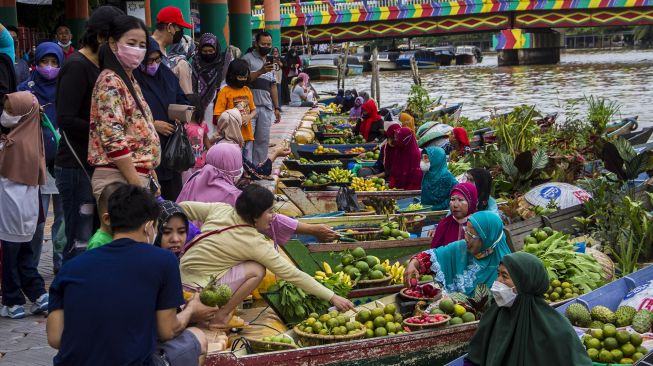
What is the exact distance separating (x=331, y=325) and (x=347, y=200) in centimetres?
326

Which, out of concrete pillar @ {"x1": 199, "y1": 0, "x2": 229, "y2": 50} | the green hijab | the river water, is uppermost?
concrete pillar @ {"x1": 199, "y1": 0, "x2": 229, "y2": 50}

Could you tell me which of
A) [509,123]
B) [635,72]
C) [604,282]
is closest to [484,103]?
[635,72]

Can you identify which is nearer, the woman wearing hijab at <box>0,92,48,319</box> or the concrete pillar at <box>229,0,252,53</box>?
the woman wearing hijab at <box>0,92,48,319</box>

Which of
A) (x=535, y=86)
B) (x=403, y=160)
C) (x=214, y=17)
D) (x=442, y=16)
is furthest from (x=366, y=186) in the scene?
(x=442, y=16)

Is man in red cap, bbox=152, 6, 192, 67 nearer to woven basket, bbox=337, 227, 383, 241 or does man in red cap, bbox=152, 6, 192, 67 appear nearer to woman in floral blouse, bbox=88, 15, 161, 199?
woman in floral blouse, bbox=88, 15, 161, 199

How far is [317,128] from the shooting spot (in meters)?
14.9

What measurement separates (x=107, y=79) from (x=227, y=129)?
9.65ft

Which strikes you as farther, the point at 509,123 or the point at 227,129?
the point at 509,123

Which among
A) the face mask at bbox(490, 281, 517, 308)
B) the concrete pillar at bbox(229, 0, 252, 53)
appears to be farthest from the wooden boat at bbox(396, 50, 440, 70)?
the face mask at bbox(490, 281, 517, 308)

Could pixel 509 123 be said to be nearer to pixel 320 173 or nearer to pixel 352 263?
pixel 320 173

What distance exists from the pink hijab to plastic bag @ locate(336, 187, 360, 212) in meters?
2.06

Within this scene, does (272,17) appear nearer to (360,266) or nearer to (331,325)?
(360,266)

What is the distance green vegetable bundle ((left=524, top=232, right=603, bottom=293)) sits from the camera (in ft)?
18.5

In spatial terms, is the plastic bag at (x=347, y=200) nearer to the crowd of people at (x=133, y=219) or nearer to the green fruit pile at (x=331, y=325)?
the crowd of people at (x=133, y=219)
